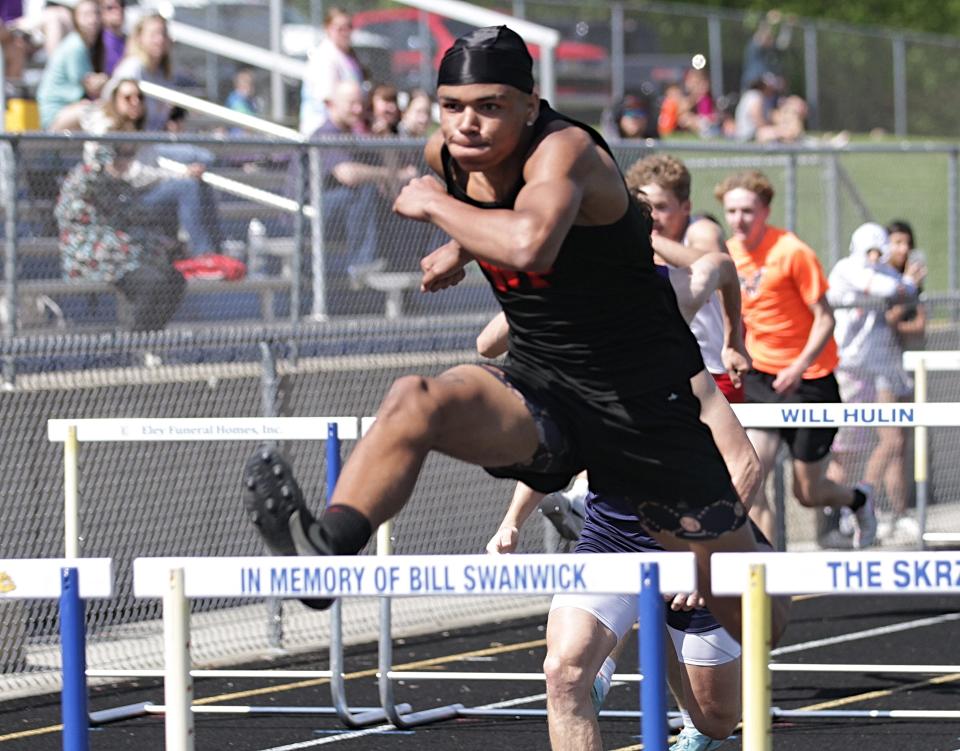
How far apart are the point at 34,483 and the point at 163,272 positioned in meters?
1.74

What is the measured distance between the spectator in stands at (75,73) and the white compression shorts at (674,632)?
7.88 meters

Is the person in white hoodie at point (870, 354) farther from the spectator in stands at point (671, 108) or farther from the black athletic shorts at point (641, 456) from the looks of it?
the spectator in stands at point (671, 108)

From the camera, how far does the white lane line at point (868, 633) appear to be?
923cm

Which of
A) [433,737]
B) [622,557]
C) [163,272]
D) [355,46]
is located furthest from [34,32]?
[622,557]

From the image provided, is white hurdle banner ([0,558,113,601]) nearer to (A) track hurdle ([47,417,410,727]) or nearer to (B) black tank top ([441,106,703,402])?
(B) black tank top ([441,106,703,402])

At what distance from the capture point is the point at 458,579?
369cm

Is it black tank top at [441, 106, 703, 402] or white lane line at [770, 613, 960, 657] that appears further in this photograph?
white lane line at [770, 613, 960, 657]

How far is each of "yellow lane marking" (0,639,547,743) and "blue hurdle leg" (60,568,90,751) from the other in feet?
12.4

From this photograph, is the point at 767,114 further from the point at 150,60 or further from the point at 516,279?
the point at 516,279

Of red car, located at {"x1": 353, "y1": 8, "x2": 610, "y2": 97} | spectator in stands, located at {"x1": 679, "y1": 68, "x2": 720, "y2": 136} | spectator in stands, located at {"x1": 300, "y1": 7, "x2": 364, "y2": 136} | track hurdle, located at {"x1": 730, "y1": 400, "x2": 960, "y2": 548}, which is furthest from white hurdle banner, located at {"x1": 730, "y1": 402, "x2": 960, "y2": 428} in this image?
spectator in stands, located at {"x1": 679, "y1": 68, "x2": 720, "y2": 136}

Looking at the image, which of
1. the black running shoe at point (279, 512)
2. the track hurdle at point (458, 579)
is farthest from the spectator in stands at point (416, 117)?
the track hurdle at point (458, 579)

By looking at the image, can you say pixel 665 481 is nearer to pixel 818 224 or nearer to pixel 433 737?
pixel 433 737

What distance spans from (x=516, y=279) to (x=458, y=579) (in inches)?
41.5

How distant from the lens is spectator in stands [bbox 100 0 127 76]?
13.1 metres
